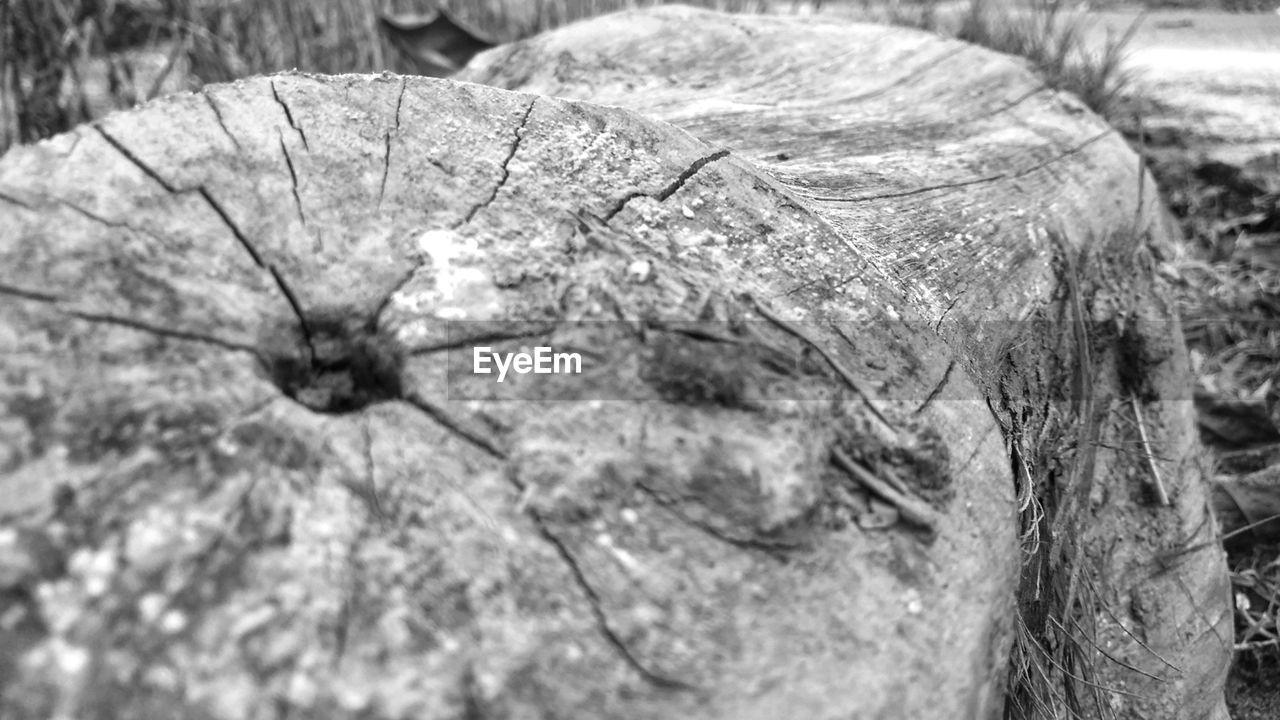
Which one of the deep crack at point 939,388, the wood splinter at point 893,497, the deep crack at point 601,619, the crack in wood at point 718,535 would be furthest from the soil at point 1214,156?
the deep crack at point 601,619

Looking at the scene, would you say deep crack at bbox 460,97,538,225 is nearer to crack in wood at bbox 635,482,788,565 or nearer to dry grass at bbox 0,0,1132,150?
crack in wood at bbox 635,482,788,565

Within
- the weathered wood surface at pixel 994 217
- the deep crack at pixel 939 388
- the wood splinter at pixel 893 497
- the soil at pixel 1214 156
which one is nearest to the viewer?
the wood splinter at pixel 893 497

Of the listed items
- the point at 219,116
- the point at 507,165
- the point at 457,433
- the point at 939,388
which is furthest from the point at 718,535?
the point at 219,116

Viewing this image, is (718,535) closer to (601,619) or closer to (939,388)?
(601,619)

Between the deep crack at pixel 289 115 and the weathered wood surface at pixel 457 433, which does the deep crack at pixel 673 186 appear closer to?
the weathered wood surface at pixel 457 433

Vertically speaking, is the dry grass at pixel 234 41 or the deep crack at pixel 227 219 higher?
the dry grass at pixel 234 41

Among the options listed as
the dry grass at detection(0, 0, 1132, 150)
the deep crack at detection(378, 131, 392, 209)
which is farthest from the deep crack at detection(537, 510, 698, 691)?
the dry grass at detection(0, 0, 1132, 150)

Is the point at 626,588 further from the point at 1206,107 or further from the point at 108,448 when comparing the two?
the point at 1206,107
